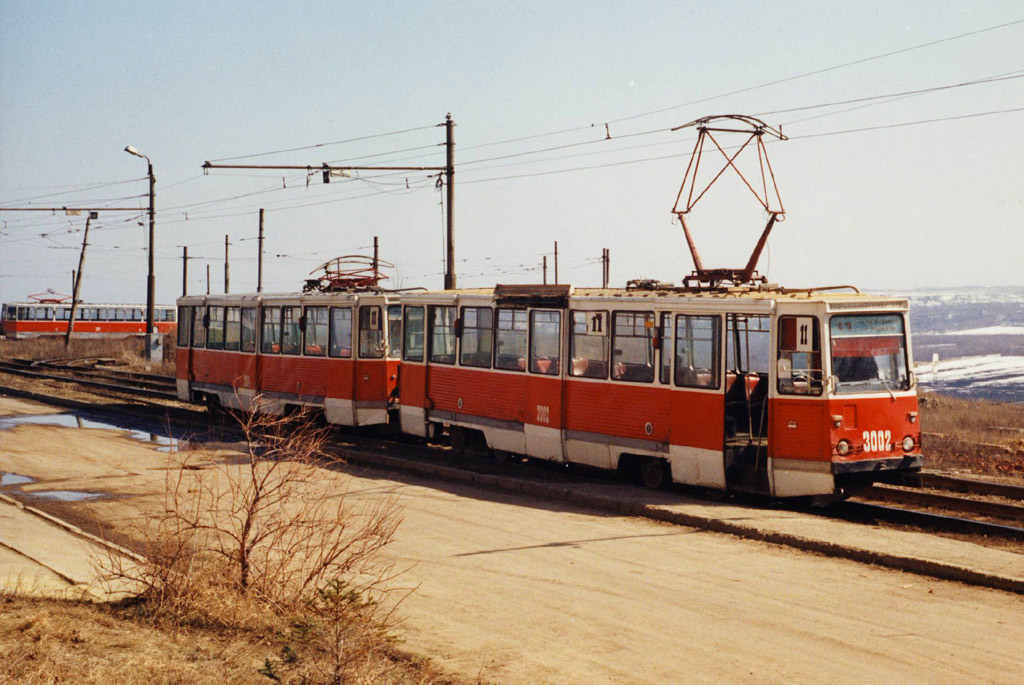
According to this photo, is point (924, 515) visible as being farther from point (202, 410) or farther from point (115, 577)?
point (202, 410)

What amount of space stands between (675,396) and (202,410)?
19.1m

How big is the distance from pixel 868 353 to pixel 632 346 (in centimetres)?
349

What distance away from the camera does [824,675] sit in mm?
7562

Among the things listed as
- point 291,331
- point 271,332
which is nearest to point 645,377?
point 291,331

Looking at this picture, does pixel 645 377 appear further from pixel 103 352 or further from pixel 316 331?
pixel 103 352

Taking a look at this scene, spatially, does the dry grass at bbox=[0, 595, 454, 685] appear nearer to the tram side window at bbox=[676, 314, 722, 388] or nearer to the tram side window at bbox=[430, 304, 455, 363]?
the tram side window at bbox=[676, 314, 722, 388]

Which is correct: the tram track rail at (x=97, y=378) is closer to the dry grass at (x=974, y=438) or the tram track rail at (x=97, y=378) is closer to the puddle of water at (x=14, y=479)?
the puddle of water at (x=14, y=479)

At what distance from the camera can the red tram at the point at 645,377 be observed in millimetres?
13812

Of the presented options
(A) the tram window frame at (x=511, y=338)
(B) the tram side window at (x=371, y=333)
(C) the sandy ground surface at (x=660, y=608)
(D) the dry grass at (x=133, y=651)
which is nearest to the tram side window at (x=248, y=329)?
(B) the tram side window at (x=371, y=333)

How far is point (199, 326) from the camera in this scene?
93.7 ft

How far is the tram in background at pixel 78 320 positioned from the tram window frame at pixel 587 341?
6729cm

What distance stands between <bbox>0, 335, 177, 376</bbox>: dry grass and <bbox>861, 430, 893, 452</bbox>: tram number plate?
34.5 metres

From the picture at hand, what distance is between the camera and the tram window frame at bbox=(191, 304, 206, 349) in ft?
92.4

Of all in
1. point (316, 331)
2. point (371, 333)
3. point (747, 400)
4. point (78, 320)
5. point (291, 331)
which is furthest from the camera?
point (78, 320)
